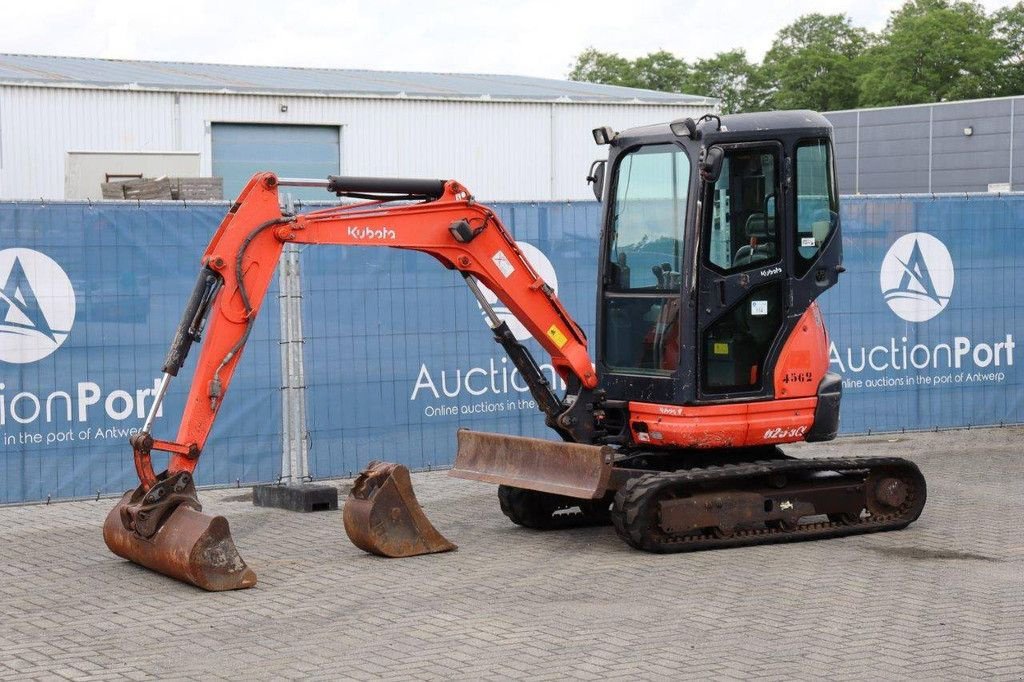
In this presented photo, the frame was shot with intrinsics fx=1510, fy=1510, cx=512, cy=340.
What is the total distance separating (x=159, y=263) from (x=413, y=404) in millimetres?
2744

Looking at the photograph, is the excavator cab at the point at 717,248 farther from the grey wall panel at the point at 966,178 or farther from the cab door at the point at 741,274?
the grey wall panel at the point at 966,178

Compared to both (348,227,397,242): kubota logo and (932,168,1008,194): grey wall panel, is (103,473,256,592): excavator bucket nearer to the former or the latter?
(348,227,397,242): kubota logo

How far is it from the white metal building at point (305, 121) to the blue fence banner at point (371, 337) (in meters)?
13.0

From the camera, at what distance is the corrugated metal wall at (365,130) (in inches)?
1111

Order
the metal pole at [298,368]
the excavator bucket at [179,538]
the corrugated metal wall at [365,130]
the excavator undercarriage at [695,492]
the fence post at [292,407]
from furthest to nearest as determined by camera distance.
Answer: the corrugated metal wall at [365,130] → the metal pole at [298,368] → the fence post at [292,407] → the excavator undercarriage at [695,492] → the excavator bucket at [179,538]

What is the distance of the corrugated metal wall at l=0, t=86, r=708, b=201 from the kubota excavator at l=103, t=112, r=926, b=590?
16124 millimetres

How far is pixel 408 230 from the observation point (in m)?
10.6

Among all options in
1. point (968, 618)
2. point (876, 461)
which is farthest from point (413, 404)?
point (968, 618)

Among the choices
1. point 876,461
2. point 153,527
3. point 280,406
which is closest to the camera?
point 153,527

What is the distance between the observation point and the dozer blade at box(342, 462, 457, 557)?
10.5m

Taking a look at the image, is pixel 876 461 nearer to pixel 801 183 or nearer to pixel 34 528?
pixel 801 183

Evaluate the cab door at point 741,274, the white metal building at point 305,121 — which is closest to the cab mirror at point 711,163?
the cab door at point 741,274

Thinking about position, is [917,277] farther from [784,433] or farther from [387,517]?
[387,517]

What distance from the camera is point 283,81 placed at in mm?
33281
